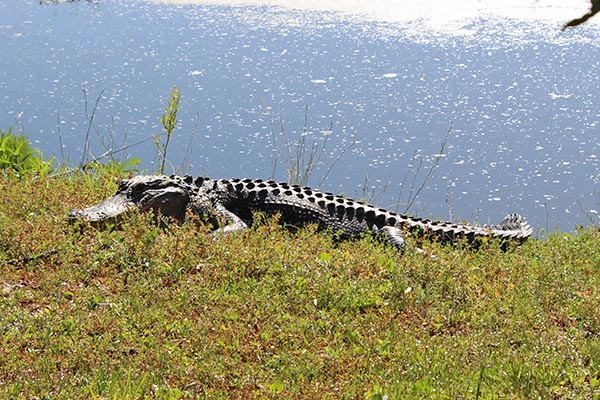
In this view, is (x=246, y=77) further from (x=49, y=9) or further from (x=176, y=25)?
(x=49, y=9)

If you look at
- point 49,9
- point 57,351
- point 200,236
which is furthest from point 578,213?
point 49,9

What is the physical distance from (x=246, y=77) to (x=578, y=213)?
5.66 m

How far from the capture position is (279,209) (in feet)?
26.4

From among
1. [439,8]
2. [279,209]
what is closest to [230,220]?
[279,209]

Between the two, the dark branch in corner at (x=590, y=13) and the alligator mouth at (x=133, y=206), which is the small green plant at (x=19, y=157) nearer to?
the alligator mouth at (x=133, y=206)

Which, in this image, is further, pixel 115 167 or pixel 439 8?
pixel 439 8

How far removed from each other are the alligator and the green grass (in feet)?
1.39

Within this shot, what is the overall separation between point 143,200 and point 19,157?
2.03m

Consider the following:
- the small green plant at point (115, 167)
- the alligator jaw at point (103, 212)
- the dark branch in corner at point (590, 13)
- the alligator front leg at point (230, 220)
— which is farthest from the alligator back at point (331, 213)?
the dark branch in corner at point (590, 13)

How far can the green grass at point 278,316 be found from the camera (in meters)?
4.62

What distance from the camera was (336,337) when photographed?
518 centimetres

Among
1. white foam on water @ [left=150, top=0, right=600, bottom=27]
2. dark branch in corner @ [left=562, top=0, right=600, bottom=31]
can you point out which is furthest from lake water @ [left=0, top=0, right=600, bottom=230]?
dark branch in corner @ [left=562, top=0, right=600, bottom=31]

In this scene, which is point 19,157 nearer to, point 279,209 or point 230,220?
point 230,220

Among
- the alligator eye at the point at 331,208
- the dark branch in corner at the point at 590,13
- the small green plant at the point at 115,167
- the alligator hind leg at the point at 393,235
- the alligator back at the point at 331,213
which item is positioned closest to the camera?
the dark branch in corner at the point at 590,13
